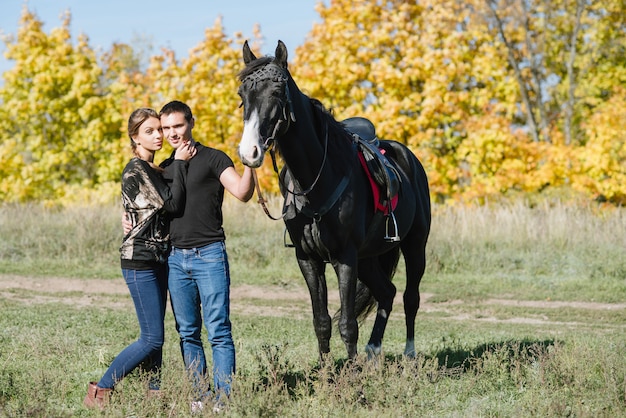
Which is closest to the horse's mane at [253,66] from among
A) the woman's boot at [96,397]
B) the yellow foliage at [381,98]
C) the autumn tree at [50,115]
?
the woman's boot at [96,397]

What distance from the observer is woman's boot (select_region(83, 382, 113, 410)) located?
4891 millimetres

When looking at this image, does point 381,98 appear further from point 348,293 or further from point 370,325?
point 348,293

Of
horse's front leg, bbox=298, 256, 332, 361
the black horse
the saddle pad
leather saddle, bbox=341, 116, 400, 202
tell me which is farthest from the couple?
leather saddle, bbox=341, 116, 400, 202

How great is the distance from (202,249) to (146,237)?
376mm

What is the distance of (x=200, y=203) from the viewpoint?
489cm

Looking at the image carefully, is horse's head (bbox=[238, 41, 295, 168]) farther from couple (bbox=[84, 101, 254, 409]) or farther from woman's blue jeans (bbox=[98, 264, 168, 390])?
woman's blue jeans (bbox=[98, 264, 168, 390])

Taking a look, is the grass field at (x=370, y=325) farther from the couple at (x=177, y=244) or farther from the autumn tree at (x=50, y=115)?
the autumn tree at (x=50, y=115)

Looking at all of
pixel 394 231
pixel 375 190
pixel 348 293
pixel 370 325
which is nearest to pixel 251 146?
pixel 348 293

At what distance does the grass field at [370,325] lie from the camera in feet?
16.4

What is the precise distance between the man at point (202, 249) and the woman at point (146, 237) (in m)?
0.09

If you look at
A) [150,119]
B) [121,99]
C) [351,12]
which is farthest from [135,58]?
[150,119]

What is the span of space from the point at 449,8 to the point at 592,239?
721 centimetres

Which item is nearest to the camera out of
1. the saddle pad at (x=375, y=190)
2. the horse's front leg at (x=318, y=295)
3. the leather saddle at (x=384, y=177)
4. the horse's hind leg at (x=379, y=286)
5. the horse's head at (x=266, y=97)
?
the horse's head at (x=266, y=97)

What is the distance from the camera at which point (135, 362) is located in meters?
4.99
